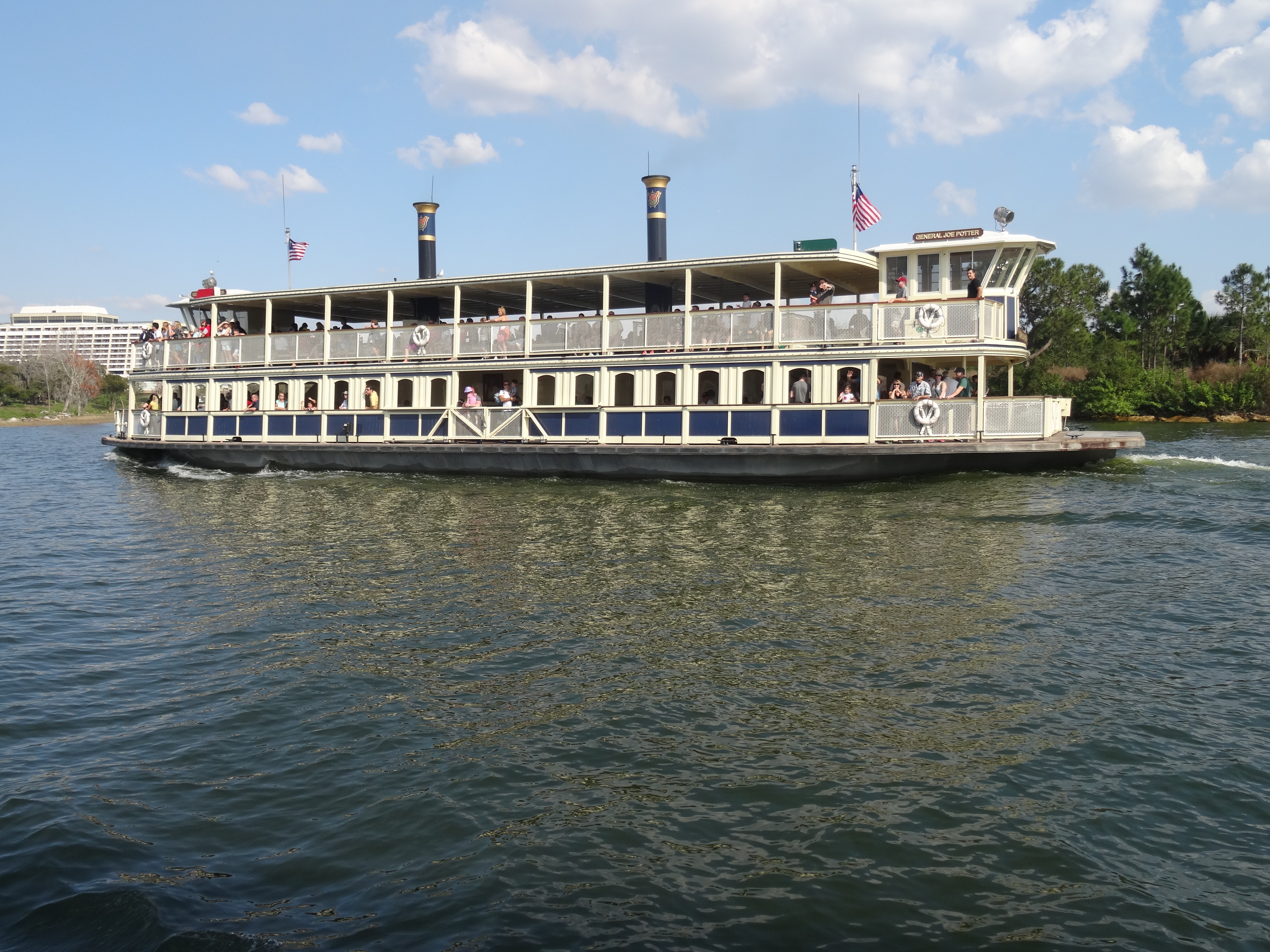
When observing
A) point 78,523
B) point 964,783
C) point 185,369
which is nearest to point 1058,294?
point 185,369

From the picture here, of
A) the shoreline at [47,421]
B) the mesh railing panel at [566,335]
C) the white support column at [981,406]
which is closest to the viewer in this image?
the white support column at [981,406]

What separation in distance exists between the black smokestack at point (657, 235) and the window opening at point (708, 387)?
2433mm

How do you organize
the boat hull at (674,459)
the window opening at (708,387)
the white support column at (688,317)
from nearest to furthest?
the boat hull at (674,459)
the white support column at (688,317)
the window opening at (708,387)

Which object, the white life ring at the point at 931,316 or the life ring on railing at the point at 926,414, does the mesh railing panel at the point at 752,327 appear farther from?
the life ring on railing at the point at 926,414

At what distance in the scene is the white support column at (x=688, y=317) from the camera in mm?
24062

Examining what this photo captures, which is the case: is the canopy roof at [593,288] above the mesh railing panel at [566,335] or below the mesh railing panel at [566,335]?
above

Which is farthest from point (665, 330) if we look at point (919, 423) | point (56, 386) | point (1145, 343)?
point (56, 386)

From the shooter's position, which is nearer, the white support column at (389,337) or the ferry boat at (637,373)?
the ferry boat at (637,373)

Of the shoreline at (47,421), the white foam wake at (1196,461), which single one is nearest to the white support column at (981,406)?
the white foam wake at (1196,461)

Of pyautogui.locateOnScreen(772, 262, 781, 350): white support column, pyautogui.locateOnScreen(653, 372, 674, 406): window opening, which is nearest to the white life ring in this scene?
pyautogui.locateOnScreen(772, 262, 781, 350): white support column

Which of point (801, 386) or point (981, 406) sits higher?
point (801, 386)

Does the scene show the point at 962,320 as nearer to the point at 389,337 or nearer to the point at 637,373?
the point at 637,373

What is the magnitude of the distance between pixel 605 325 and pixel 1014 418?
33.2 ft

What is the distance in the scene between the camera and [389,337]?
93.4 feet
